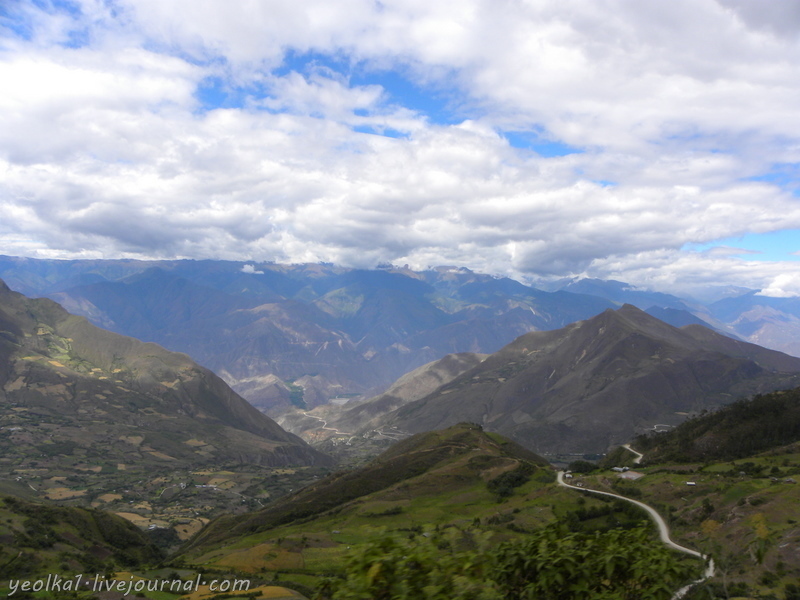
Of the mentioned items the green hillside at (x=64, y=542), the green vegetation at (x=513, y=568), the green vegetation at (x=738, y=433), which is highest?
the green vegetation at (x=513, y=568)

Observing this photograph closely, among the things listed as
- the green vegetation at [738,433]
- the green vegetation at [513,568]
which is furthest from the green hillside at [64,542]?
the green vegetation at [738,433]

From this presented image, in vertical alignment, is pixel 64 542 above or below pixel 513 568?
below

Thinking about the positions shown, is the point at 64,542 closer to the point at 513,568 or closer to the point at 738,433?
the point at 513,568

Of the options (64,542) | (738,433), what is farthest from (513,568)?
(738,433)

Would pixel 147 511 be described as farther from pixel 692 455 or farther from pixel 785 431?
pixel 785 431

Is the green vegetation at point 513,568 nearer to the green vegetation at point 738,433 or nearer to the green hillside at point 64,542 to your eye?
the green hillside at point 64,542

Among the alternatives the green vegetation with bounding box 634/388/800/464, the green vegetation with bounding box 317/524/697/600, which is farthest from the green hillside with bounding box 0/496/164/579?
the green vegetation with bounding box 634/388/800/464

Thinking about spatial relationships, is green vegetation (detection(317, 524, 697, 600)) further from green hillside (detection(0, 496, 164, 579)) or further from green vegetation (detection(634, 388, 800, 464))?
green vegetation (detection(634, 388, 800, 464))

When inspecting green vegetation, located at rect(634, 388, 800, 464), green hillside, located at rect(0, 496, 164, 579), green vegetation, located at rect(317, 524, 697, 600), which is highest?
green vegetation, located at rect(317, 524, 697, 600)

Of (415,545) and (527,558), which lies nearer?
(415,545)

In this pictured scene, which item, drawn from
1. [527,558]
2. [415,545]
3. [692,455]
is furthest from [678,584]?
[692,455]

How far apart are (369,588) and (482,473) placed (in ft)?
368

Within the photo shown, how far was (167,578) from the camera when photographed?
50969mm

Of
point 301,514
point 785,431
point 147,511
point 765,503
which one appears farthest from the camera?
point 147,511
